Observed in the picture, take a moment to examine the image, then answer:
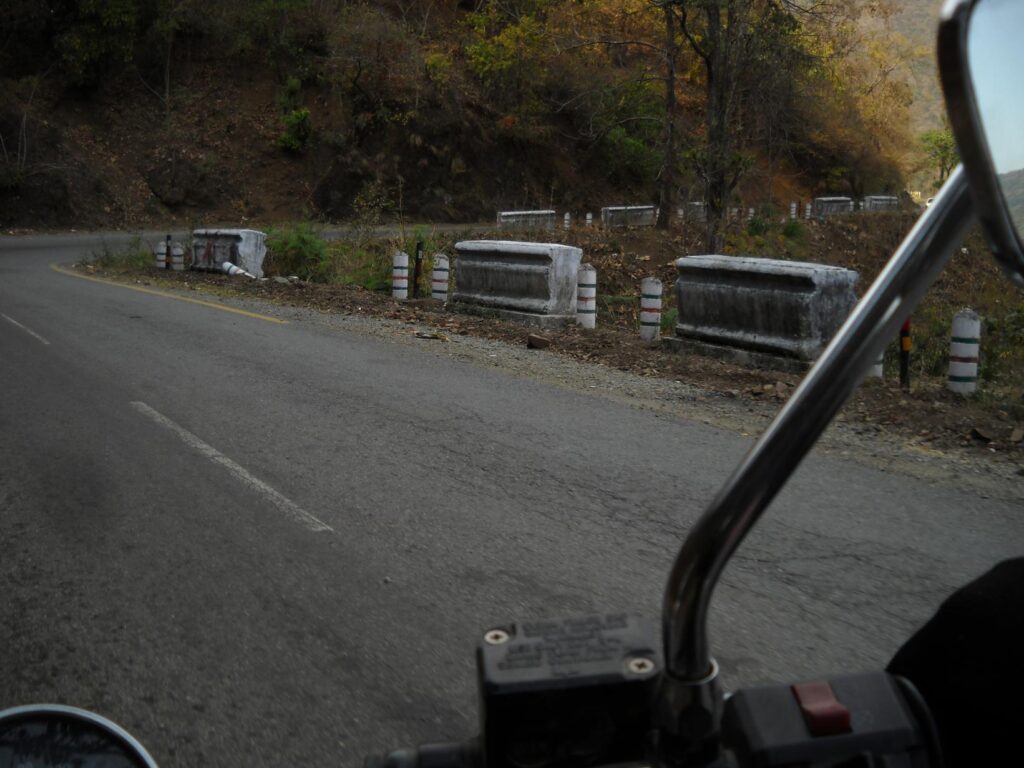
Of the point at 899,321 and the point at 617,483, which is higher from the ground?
the point at 899,321

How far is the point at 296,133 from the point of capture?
143 ft

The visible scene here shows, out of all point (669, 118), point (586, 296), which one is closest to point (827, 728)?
point (586, 296)

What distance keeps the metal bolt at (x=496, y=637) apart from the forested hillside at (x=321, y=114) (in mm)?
32704

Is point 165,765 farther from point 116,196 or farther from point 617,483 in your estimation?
point 116,196

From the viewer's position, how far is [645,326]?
13.3 meters

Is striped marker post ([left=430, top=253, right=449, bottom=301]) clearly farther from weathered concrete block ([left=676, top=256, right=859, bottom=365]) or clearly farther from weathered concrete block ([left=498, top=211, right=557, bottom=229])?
weathered concrete block ([left=498, top=211, right=557, bottom=229])

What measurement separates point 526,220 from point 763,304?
27517 mm

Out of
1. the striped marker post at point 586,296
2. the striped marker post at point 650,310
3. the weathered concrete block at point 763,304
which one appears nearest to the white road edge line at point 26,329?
the striped marker post at point 586,296

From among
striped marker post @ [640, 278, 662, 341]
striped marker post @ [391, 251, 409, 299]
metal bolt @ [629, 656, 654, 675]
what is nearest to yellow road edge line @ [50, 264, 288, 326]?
striped marker post @ [391, 251, 409, 299]

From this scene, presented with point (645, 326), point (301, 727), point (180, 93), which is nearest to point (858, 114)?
point (180, 93)

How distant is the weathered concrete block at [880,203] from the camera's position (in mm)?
51056

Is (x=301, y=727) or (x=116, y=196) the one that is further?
(x=116, y=196)

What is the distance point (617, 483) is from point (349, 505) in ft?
5.25

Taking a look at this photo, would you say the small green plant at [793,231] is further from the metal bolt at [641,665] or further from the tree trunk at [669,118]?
the metal bolt at [641,665]
